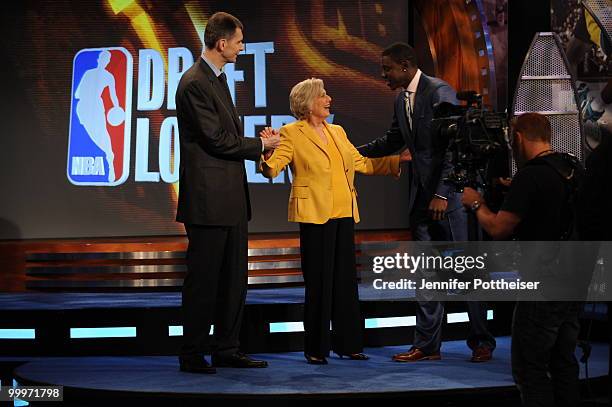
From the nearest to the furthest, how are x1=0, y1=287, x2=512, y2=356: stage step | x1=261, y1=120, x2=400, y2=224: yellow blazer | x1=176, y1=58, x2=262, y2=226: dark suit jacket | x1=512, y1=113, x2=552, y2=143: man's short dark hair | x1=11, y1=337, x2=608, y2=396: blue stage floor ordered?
1. x1=512, y1=113, x2=552, y2=143: man's short dark hair
2. x1=11, y1=337, x2=608, y2=396: blue stage floor
3. x1=176, y1=58, x2=262, y2=226: dark suit jacket
4. x1=261, y1=120, x2=400, y2=224: yellow blazer
5. x1=0, y1=287, x2=512, y2=356: stage step

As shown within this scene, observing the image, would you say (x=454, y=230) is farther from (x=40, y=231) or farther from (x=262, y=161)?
(x=40, y=231)

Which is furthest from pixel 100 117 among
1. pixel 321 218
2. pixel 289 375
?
pixel 289 375

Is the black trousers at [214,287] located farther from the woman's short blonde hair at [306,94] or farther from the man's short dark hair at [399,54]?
the man's short dark hair at [399,54]

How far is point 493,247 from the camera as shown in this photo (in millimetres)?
5668

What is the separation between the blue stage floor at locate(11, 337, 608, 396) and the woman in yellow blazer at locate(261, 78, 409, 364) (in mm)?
185

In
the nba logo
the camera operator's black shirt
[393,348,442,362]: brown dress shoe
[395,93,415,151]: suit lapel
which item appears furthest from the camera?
the nba logo

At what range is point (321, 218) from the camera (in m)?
5.11

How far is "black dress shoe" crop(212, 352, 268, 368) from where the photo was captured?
5.06m

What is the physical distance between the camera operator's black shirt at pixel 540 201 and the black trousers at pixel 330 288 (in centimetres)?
172

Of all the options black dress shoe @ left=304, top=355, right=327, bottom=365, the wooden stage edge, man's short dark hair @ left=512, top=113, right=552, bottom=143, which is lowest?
black dress shoe @ left=304, top=355, right=327, bottom=365

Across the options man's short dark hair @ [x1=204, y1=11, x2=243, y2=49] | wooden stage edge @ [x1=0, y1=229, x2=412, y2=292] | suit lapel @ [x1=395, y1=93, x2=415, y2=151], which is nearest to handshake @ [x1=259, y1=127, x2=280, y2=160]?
man's short dark hair @ [x1=204, y1=11, x2=243, y2=49]

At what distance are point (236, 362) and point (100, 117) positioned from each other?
13.6 ft

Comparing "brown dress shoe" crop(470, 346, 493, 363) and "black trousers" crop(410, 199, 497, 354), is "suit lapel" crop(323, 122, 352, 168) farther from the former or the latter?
"brown dress shoe" crop(470, 346, 493, 363)

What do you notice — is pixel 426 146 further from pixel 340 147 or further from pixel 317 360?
pixel 317 360
